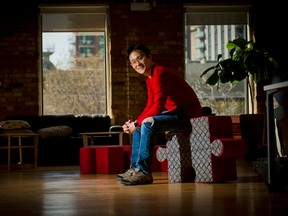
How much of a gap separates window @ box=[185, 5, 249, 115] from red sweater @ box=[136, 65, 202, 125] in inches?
207

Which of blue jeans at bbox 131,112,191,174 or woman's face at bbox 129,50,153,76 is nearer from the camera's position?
blue jeans at bbox 131,112,191,174

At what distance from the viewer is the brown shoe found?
5.01 m

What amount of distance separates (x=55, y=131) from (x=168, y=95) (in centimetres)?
410

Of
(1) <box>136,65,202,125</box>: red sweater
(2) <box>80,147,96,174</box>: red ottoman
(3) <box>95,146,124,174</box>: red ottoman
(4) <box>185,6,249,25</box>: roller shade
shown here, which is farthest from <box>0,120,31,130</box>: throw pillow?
(1) <box>136,65,202,125</box>: red sweater

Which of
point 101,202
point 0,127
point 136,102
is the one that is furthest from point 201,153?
point 136,102

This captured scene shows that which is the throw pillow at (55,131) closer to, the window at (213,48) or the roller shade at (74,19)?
the roller shade at (74,19)

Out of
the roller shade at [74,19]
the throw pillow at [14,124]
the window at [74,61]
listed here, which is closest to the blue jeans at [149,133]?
the throw pillow at [14,124]

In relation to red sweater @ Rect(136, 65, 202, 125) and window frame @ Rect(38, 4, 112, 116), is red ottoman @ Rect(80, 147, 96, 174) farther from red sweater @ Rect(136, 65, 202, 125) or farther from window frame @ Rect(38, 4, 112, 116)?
window frame @ Rect(38, 4, 112, 116)

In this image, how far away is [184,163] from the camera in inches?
209

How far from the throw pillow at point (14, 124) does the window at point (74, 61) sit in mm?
1496

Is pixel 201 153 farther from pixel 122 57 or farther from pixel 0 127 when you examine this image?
pixel 122 57

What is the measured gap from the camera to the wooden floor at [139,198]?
10.9 feet

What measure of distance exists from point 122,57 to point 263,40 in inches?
91.4

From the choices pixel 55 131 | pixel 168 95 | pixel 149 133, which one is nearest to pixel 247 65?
pixel 55 131
